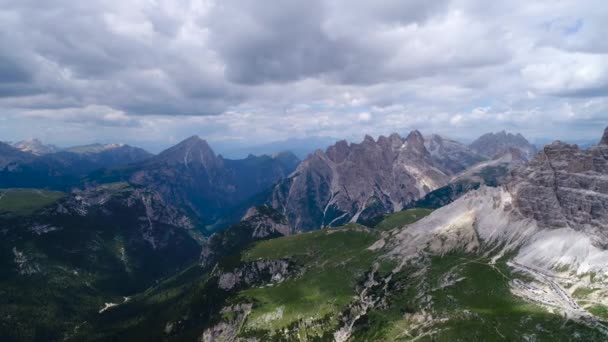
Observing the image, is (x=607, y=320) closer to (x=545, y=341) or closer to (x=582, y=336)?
(x=582, y=336)

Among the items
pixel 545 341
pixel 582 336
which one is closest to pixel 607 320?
pixel 582 336
